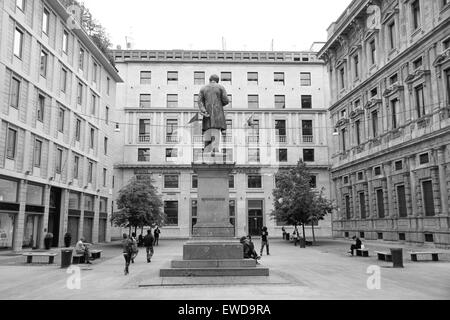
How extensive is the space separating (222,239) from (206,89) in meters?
5.66

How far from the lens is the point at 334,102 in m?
45.3

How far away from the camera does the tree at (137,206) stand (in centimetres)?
3506

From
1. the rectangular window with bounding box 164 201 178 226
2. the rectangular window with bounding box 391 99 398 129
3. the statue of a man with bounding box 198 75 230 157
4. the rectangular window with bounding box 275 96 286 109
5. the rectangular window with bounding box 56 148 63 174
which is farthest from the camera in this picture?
the rectangular window with bounding box 275 96 286 109

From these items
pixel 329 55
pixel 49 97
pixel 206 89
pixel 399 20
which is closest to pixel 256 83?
pixel 329 55

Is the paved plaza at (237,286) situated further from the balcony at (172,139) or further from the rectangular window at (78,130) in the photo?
the balcony at (172,139)

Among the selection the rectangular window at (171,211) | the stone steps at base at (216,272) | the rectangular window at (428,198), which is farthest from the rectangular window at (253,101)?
the stone steps at base at (216,272)

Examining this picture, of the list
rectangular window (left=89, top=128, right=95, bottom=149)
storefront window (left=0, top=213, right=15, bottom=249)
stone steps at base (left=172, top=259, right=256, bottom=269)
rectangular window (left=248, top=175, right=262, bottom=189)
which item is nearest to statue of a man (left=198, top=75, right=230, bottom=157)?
stone steps at base (left=172, top=259, right=256, bottom=269)

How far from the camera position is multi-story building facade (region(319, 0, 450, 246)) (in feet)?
88.7

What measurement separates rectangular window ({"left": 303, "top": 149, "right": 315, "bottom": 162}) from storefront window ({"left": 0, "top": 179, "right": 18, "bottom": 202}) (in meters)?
35.7

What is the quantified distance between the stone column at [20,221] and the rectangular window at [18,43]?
8.42 meters

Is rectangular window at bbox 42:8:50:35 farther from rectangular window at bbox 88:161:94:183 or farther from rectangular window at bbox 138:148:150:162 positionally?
rectangular window at bbox 138:148:150:162
